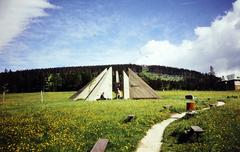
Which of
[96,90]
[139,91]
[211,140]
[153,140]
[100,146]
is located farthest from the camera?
[139,91]

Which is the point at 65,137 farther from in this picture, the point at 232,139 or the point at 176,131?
the point at 232,139

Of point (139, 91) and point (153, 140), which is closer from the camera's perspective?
point (153, 140)

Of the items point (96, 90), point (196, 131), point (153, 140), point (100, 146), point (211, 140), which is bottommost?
point (153, 140)

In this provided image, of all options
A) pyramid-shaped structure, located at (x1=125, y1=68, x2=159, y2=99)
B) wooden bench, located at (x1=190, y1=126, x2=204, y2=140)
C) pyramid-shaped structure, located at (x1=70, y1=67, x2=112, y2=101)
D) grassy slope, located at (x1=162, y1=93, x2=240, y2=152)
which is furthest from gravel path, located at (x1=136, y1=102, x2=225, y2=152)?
pyramid-shaped structure, located at (x1=125, y1=68, x2=159, y2=99)

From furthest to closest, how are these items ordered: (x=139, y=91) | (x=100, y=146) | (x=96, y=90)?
(x=139, y=91) < (x=96, y=90) < (x=100, y=146)

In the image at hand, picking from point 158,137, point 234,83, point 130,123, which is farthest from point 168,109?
point 234,83

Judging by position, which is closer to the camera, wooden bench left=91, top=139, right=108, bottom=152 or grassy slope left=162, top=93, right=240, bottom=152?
wooden bench left=91, top=139, right=108, bottom=152

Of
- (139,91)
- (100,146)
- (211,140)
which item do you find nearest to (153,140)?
(211,140)

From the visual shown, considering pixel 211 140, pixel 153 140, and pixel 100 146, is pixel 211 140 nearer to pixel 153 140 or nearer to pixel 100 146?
pixel 153 140

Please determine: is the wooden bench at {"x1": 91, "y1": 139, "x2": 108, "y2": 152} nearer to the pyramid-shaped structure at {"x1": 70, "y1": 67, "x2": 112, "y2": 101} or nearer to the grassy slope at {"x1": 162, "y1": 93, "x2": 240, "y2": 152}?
the grassy slope at {"x1": 162, "y1": 93, "x2": 240, "y2": 152}

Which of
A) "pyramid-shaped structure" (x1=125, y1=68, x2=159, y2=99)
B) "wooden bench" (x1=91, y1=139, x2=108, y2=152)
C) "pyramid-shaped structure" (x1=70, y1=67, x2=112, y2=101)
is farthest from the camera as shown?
"pyramid-shaped structure" (x1=125, y1=68, x2=159, y2=99)

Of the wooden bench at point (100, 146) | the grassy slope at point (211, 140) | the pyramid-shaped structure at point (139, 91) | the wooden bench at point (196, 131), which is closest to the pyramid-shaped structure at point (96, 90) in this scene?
the pyramid-shaped structure at point (139, 91)

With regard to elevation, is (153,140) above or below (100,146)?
below

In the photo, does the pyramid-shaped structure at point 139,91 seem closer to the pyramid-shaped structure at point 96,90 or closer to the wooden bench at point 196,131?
the pyramid-shaped structure at point 96,90
